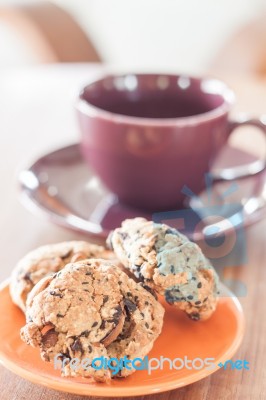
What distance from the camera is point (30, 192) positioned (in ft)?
3.24

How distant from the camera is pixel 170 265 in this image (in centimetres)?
62

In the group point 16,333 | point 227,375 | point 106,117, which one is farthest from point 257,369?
point 106,117

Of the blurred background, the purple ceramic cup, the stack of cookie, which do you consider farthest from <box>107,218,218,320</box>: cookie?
the blurred background

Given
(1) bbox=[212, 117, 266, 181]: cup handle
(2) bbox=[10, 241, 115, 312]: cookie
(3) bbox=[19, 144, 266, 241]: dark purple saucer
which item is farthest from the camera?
(1) bbox=[212, 117, 266, 181]: cup handle

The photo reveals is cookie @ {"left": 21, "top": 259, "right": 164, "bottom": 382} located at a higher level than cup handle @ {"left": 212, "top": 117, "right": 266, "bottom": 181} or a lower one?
higher

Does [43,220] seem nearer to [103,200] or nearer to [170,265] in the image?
[103,200]

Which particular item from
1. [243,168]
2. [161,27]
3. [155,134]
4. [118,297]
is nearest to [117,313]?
[118,297]

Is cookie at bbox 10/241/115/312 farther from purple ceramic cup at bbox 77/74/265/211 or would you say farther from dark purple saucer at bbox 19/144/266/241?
purple ceramic cup at bbox 77/74/265/211

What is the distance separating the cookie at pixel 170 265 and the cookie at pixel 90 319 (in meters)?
0.02

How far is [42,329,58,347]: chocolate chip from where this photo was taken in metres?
0.58

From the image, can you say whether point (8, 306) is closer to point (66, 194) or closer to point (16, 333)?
point (16, 333)

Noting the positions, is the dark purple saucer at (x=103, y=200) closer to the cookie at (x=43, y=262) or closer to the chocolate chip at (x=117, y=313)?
the cookie at (x=43, y=262)

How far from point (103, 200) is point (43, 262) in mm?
319

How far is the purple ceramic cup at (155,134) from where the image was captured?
92 cm
